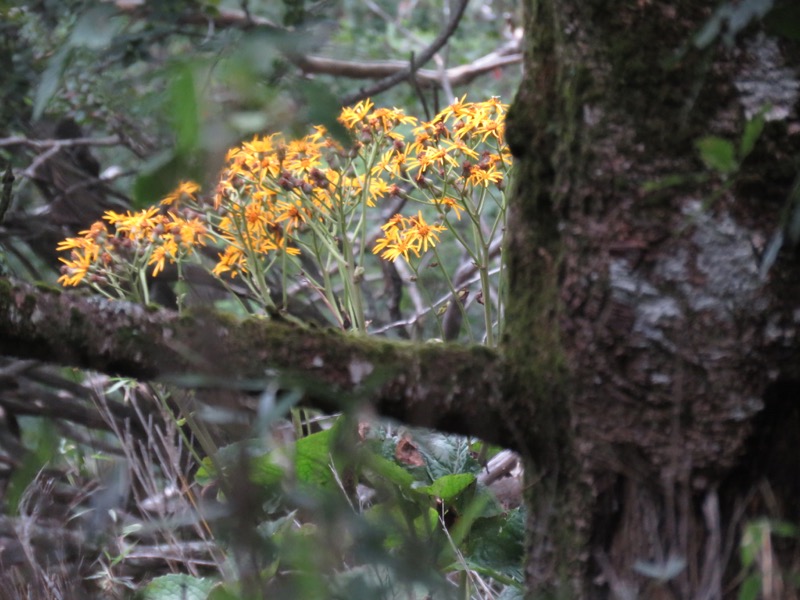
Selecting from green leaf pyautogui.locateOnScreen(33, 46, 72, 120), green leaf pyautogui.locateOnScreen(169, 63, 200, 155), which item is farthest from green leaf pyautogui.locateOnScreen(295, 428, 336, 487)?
green leaf pyautogui.locateOnScreen(169, 63, 200, 155)

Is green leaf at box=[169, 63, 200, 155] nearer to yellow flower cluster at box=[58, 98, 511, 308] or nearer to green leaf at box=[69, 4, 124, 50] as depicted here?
green leaf at box=[69, 4, 124, 50]

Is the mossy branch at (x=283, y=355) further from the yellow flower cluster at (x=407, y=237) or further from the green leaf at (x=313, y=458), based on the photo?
the yellow flower cluster at (x=407, y=237)

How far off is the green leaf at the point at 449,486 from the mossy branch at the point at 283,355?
0.53m

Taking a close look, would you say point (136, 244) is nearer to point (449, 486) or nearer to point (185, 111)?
point (449, 486)

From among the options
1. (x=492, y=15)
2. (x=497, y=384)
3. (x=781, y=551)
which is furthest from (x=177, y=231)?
(x=492, y=15)

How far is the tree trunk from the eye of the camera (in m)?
0.98

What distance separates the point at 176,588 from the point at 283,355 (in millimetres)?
734

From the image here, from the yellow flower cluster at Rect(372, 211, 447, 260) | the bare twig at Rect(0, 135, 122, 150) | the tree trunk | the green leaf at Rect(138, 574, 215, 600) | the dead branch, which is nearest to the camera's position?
the tree trunk

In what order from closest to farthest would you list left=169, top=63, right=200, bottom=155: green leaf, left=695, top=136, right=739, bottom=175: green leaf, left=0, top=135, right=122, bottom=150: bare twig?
left=169, top=63, right=200, bottom=155: green leaf → left=695, top=136, right=739, bottom=175: green leaf → left=0, top=135, right=122, bottom=150: bare twig

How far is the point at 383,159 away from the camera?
1.70 meters

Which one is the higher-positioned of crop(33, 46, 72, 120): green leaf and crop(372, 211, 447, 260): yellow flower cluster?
crop(33, 46, 72, 120): green leaf

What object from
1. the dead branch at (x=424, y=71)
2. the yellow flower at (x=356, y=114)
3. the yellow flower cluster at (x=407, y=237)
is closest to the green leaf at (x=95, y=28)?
the yellow flower at (x=356, y=114)

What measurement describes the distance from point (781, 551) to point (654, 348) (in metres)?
0.27

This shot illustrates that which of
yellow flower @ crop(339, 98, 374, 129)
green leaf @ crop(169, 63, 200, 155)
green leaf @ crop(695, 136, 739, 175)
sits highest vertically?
green leaf @ crop(169, 63, 200, 155)
